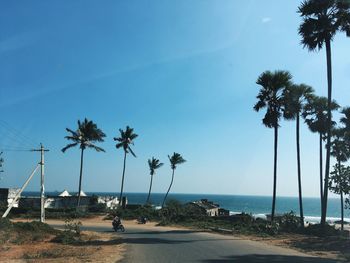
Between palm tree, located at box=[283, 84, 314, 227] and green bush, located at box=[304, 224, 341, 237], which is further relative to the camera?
palm tree, located at box=[283, 84, 314, 227]

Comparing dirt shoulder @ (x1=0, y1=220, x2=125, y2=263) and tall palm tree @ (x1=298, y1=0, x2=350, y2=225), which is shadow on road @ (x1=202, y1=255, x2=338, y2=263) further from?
tall palm tree @ (x1=298, y1=0, x2=350, y2=225)

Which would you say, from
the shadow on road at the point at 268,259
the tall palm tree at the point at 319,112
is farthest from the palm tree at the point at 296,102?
the shadow on road at the point at 268,259

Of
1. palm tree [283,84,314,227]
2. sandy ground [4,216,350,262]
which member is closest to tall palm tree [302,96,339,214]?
palm tree [283,84,314,227]

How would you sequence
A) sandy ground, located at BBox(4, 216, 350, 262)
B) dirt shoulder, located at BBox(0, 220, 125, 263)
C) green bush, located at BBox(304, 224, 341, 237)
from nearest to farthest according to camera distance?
dirt shoulder, located at BBox(0, 220, 125, 263) → sandy ground, located at BBox(4, 216, 350, 262) → green bush, located at BBox(304, 224, 341, 237)

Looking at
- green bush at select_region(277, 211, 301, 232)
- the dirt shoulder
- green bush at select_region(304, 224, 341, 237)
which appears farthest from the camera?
green bush at select_region(277, 211, 301, 232)

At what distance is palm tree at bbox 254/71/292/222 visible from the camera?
39.1 m

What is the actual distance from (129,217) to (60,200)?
20.0 meters

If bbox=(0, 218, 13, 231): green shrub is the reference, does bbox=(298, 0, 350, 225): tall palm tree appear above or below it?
above

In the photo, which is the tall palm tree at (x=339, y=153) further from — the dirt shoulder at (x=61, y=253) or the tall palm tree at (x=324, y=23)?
the dirt shoulder at (x=61, y=253)

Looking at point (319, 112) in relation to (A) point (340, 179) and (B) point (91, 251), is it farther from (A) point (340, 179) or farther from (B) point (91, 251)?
(B) point (91, 251)

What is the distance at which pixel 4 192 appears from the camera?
70938 millimetres

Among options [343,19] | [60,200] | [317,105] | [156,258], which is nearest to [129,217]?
[60,200]

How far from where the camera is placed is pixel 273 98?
3962 centimetres

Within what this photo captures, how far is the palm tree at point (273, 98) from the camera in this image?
3912 cm
